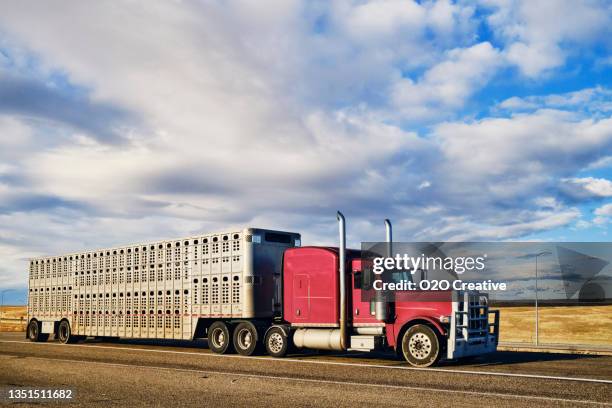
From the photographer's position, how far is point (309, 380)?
44.9 feet

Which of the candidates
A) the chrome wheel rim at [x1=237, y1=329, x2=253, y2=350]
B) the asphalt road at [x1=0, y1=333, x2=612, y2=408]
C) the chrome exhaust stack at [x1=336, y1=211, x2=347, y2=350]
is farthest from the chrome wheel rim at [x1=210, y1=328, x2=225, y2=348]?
the chrome exhaust stack at [x1=336, y1=211, x2=347, y2=350]

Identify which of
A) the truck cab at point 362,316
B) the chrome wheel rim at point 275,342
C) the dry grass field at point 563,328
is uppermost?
the truck cab at point 362,316

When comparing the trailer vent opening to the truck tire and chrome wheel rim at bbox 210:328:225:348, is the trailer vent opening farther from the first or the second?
the truck tire

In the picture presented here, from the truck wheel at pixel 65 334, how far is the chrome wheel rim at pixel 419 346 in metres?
17.1

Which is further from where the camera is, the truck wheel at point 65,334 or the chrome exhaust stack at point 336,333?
the truck wheel at point 65,334

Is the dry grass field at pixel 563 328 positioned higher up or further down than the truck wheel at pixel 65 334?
further down

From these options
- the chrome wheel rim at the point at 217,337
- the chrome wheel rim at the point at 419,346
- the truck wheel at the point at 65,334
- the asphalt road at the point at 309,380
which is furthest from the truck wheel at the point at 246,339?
the truck wheel at the point at 65,334

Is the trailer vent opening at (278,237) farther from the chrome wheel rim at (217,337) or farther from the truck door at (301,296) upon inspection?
the chrome wheel rim at (217,337)

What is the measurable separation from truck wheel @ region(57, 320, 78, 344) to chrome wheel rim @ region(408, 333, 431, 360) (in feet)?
56.2

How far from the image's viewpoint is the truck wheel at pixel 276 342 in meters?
19.3

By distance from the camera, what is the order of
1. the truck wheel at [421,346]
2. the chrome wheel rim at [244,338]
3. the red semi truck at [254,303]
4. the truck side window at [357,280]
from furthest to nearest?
the chrome wheel rim at [244,338]
the truck side window at [357,280]
the red semi truck at [254,303]
the truck wheel at [421,346]

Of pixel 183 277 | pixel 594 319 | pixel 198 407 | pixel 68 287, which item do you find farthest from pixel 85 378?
pixel 594 319

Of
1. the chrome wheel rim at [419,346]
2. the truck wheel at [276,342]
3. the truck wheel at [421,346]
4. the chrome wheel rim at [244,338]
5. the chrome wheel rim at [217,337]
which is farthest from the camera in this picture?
the chrome wheel rim at [217,337]

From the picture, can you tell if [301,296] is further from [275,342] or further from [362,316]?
[362,316]
